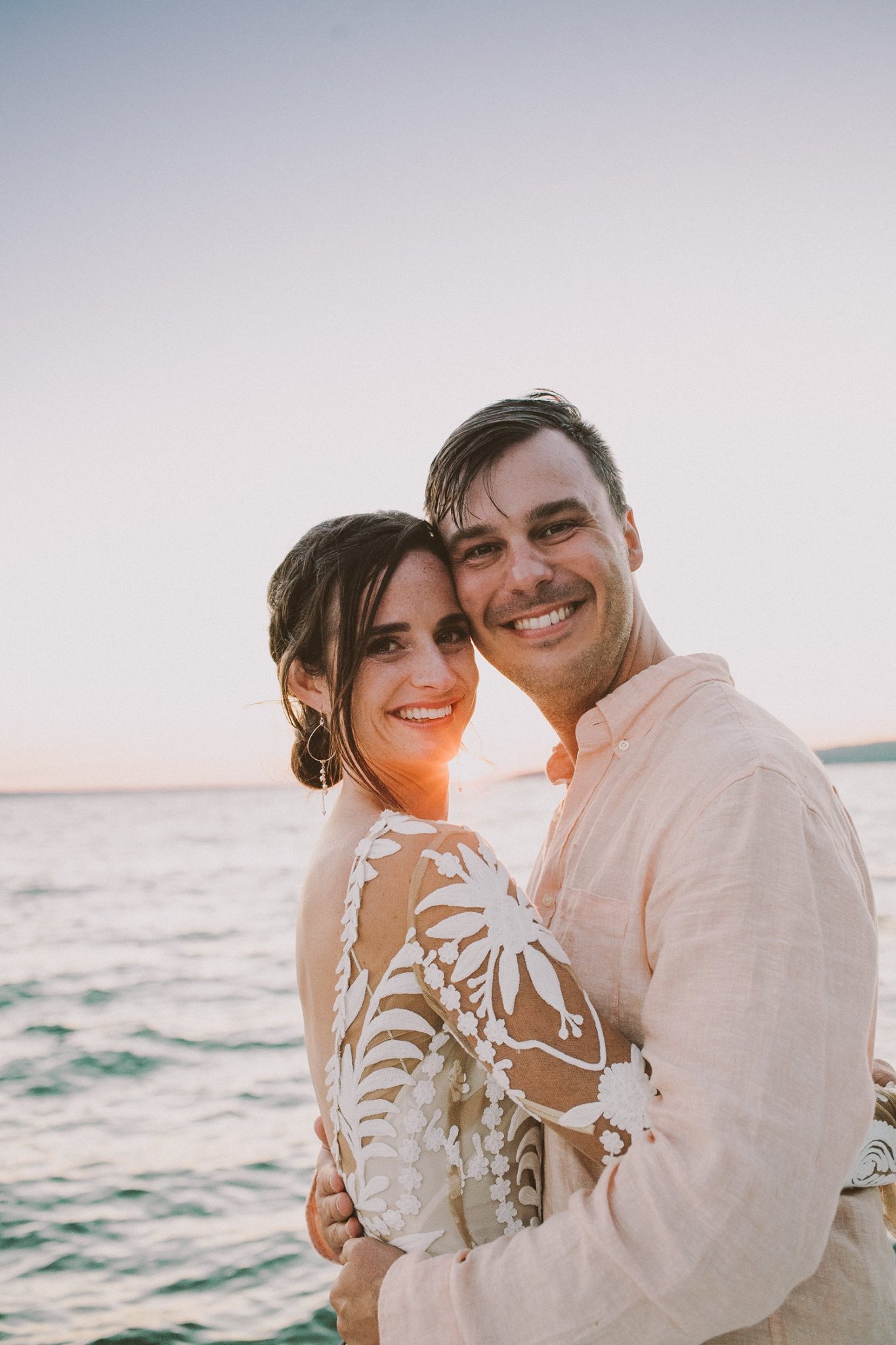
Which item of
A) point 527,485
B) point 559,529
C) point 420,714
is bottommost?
point 420,714

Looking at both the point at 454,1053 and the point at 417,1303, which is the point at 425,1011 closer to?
the point at 454,1053

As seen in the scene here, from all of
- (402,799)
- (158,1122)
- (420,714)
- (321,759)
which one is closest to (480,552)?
(420,714)

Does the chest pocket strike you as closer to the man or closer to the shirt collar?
the man

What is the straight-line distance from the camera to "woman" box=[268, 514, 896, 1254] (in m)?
1.78

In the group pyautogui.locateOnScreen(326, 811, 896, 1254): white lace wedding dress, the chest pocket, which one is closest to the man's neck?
the chest pocket

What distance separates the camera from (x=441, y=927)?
191cm

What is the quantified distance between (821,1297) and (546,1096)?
0.68 meters

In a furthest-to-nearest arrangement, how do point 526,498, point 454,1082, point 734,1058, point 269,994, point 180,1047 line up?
point 269,994, point 180,1047, point 526,498, point 454,1082, point 734,1058

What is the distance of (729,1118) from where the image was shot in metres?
1.50

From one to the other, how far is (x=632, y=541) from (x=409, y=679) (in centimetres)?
88

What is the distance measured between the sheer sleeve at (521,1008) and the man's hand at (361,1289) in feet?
1.72

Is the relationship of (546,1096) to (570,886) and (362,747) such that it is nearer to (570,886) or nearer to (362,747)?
(570,886)

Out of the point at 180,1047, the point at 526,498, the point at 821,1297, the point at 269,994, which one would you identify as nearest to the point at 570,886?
the point at 821,1297

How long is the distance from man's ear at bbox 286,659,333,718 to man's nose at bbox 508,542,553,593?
0.66 m
